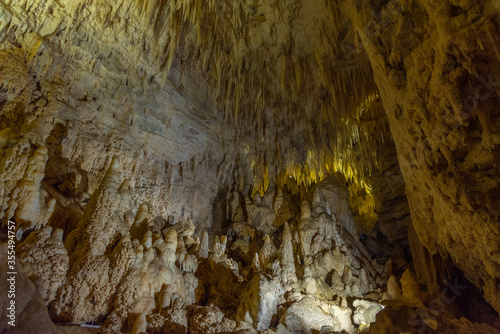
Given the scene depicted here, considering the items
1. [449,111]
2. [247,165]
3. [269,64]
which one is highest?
[269,64]

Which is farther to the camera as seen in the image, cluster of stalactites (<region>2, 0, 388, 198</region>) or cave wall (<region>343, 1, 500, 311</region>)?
cluster of stalactites (<region>2, 0, 388, 198</region>)

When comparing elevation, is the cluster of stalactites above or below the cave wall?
above

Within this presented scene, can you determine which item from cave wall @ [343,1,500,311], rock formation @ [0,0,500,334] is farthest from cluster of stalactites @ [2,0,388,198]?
cave wall @ [343,1,500,311]

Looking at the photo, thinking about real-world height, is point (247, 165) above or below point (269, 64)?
below

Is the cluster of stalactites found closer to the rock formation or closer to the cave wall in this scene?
the rock formation

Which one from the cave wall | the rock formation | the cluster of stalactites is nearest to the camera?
the cave wall

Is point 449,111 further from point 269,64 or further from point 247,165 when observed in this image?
point 247,165

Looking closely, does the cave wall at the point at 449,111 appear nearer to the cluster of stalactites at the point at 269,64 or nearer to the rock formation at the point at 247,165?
the rock formation at the point at 247,165

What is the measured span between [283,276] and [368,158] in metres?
6.87

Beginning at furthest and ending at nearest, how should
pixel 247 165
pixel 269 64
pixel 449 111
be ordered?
pixel 247 165
pixel 269 64
pixel 449 111

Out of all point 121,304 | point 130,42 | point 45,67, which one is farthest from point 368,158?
point 45,67

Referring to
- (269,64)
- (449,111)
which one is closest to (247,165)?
(269,64)

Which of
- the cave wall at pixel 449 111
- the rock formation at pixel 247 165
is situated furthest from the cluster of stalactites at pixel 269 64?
the cave wall at pixel 449 111

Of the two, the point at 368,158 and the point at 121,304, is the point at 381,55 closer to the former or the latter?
the point at 121,304
